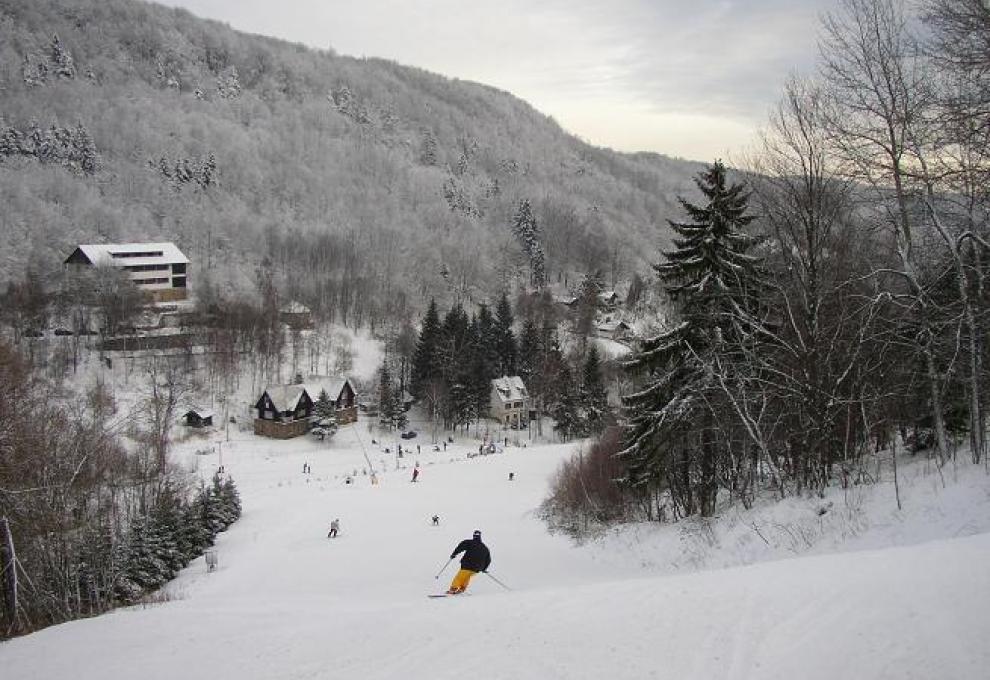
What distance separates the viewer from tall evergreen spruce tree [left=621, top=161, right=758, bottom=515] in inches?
656

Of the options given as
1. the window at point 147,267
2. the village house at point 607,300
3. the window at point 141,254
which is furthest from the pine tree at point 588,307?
the window at point 141,254

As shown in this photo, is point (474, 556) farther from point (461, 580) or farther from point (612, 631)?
point (612, 631)

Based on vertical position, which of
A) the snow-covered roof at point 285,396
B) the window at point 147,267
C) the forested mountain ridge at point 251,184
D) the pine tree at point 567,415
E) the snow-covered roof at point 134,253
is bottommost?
the pine tree at point 567,415

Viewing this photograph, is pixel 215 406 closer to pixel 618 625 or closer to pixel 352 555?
pixel 352 555

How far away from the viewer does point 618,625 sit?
7.50m

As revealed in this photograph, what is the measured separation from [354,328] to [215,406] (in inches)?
1101

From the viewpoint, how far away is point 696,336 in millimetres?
17500

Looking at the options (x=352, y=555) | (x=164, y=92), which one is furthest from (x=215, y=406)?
(x=164, y=92)

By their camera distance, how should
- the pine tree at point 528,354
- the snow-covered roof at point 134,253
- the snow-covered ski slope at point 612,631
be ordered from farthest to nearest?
the snow-covered roof at point 134,253, the pine tree at point 528,354, the snow-covered ski slope at point 612,631

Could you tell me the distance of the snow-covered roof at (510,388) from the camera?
6738cm

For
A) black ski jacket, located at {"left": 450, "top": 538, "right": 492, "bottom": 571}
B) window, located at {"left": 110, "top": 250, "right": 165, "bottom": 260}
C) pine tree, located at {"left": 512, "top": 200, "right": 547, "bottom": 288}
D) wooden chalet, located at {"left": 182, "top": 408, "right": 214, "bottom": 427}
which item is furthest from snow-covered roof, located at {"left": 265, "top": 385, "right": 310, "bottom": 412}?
pine tree, located at {"left": 512, "top": 200, "right": 547, "bottom": 288}

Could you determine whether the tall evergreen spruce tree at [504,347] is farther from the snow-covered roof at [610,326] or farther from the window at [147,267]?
the window at [147,267]

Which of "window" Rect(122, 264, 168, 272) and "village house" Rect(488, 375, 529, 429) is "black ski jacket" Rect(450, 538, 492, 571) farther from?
"window" Rect(122, 264, 168, 272)

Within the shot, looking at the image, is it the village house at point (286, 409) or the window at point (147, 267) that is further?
the window at point (147, 267)
